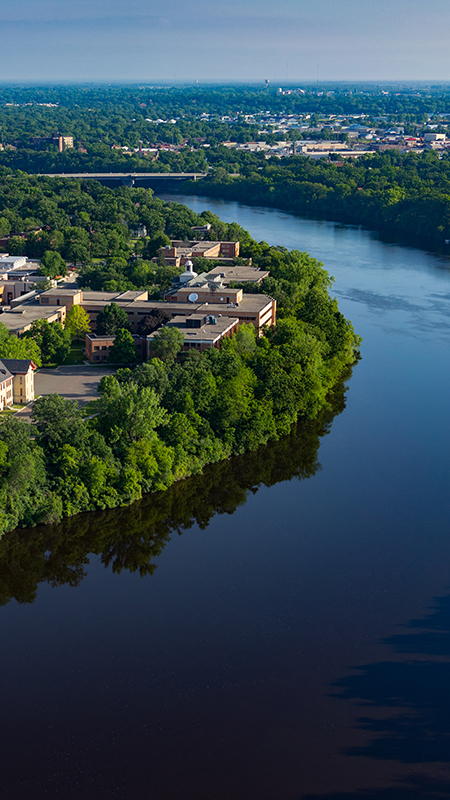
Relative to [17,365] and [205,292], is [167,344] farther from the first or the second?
[205,292]

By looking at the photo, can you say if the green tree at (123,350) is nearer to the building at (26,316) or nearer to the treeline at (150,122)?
the building at (26,316)

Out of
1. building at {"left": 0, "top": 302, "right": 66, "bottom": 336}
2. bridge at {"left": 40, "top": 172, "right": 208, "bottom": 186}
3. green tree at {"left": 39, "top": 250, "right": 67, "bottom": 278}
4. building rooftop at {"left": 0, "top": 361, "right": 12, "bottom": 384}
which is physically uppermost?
bridge at {"left": 40, "top": 172, "right": 208, "bottom": 186}

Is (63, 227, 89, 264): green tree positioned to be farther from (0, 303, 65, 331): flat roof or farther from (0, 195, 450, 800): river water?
(0, 195, 450, 800): river water

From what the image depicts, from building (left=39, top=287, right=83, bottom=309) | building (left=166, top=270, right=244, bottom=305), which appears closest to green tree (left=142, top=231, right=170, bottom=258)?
building (left=166, top=270, right=244, bottom=305)

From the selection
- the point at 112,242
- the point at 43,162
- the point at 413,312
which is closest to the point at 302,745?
the point at 413,312

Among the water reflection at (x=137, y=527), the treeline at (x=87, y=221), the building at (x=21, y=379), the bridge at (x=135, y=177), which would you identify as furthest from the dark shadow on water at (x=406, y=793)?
the bridge at (x=135, y=177)
